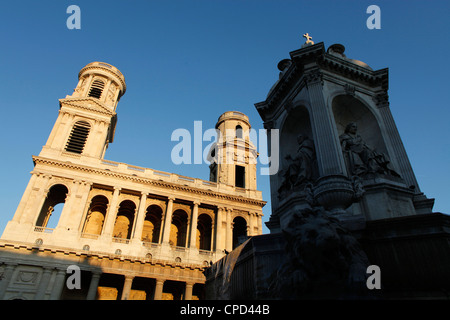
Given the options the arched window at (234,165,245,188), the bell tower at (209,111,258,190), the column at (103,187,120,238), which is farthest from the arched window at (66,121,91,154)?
the arched window at (234,165,245,188)

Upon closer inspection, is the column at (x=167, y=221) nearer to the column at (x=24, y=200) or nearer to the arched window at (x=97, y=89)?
the column at (x=24, y=200)

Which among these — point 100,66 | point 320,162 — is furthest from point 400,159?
point 100,66

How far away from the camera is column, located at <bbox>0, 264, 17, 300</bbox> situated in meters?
19.3

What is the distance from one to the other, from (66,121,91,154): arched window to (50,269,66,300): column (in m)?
11.3

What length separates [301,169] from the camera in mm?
6992

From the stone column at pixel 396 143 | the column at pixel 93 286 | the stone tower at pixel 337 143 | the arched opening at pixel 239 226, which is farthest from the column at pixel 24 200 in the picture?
the stone column at pixel 396 143

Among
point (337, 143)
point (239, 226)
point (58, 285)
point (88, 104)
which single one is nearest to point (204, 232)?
point (239, 226)

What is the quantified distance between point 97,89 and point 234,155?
1805 cm

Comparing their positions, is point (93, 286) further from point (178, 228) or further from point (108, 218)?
point (178, 228)

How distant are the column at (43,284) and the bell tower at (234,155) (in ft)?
57.1

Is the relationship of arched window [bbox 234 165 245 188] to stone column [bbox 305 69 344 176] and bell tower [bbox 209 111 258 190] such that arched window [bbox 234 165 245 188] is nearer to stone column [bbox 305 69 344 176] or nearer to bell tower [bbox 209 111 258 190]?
bell tower [bbox 209 111 258 190]

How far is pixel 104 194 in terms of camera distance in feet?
85.0

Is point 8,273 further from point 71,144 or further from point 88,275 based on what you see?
point 71,144

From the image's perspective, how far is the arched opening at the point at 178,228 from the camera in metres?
28.2
